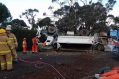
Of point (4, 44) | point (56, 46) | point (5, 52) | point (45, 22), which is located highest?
point (45, 22)

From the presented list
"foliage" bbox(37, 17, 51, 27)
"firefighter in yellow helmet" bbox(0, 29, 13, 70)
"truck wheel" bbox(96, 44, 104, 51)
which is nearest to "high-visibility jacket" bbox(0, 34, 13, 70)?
"firefighter in yellow helmet" bbox(0, 29, 13, 70)

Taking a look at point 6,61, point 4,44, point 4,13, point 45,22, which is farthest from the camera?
point 45,22

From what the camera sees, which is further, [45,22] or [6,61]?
[45,22]

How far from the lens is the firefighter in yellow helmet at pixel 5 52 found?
16469 mm

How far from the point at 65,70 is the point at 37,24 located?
69142 mm

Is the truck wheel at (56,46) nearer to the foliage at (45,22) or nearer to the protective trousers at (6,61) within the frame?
the protective trousers at (6,61)

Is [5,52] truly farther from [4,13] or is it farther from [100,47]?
[4,13]

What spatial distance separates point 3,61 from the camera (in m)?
16.8

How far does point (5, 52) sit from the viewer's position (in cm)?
1652

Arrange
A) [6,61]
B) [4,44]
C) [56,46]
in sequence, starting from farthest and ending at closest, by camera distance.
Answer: [56,46]
[6,61]
[4,44]

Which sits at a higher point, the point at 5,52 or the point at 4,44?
the point at 4,44

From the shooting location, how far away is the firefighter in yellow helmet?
54.0 ft

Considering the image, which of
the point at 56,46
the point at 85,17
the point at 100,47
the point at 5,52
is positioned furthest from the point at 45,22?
the point at 5,52

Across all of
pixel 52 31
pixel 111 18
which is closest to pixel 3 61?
pixel 52 31
